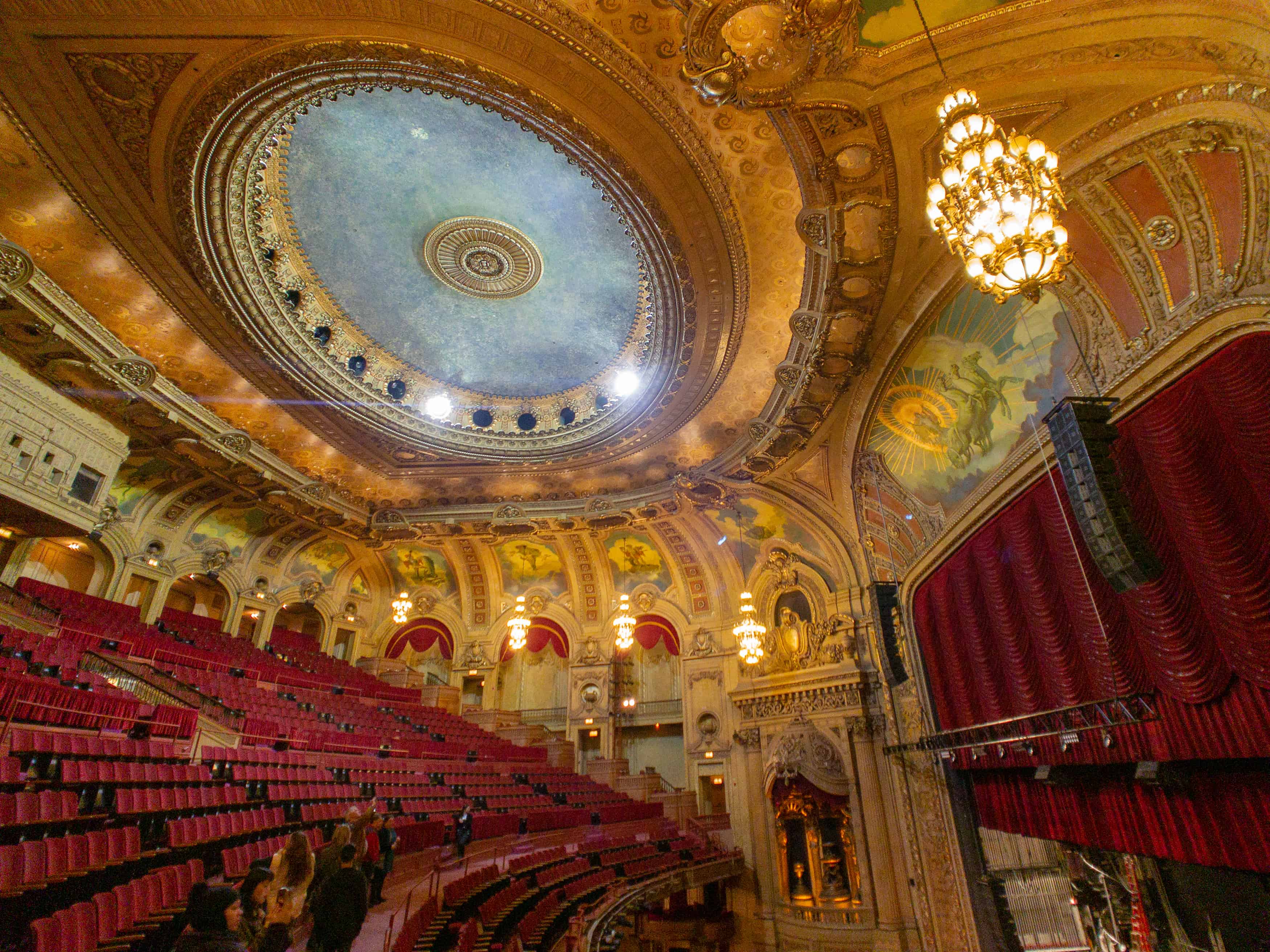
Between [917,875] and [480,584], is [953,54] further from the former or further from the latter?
[480,584]

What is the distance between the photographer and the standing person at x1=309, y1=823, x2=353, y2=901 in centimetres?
324

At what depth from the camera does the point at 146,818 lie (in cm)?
509

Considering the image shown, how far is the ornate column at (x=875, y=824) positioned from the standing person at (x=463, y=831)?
696cm

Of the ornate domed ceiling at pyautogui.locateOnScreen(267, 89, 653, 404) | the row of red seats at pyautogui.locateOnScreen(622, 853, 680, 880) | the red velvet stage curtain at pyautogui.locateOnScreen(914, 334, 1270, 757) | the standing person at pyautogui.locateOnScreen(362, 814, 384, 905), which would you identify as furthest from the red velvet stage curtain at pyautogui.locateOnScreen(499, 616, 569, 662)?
the red velvet stage curtain at pyautogui.locateOnScreen(914, 334, 1270, 757)

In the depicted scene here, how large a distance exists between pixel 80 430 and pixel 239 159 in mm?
5708

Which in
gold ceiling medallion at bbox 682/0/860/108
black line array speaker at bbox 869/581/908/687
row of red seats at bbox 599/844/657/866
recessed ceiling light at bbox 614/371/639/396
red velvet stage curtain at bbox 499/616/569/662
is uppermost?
recessed ceiling light at bbox 614/371/639/396

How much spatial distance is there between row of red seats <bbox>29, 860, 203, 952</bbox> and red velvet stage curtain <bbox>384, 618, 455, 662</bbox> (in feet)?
46.1

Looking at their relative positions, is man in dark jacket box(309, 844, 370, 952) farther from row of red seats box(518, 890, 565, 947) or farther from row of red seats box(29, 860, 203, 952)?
row of red seats box(518, 890, 565, 947)

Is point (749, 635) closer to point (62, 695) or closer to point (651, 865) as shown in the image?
point (651, 865)

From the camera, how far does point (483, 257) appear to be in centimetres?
1221

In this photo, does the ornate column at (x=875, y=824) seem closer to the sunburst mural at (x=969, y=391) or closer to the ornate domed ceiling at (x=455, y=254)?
the sunburst mural at (x=969, y=391)

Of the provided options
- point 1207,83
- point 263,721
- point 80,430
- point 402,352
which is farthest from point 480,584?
point 1207,83

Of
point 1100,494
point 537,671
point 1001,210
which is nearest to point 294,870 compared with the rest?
point 1001,210

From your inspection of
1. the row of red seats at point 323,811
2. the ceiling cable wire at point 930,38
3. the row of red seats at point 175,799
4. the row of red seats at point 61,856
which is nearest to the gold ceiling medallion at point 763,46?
the ceiling cable wire at point 930,38
